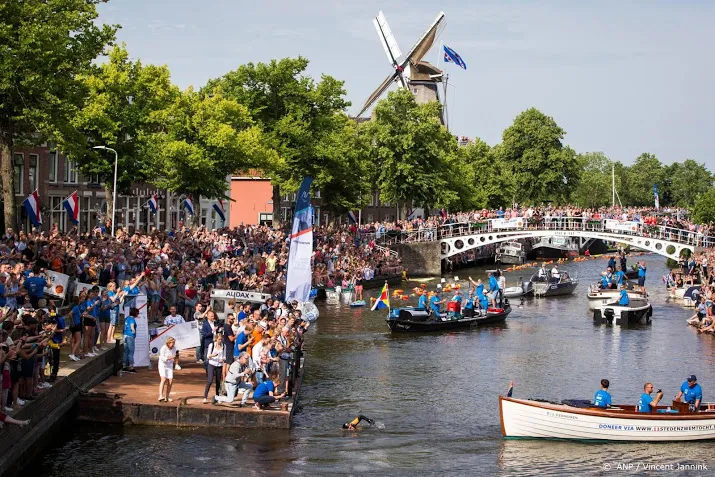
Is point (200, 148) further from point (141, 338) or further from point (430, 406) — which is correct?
point (430, 406)

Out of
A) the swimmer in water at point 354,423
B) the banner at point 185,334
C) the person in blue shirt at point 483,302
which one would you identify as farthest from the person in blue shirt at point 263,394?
the person in blue shirt at point 483,302

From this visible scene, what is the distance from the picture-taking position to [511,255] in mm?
98500

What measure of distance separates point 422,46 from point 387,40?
4282 mm

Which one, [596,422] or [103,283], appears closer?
[596,422]

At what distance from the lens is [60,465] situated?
22.6 metres

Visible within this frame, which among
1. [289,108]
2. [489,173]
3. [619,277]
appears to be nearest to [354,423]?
[619,277]

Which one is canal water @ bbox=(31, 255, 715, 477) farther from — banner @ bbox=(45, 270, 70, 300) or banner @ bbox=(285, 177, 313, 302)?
banner @ bbox=(45, 270, 70, 300)

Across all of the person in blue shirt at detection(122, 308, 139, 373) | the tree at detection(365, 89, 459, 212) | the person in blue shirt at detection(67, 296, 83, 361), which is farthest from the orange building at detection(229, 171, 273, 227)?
the person in blue shirt at detection(67, 296, 83, 361)

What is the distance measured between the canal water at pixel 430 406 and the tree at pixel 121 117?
47.4ft

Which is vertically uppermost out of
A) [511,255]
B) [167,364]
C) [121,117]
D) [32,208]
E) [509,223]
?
[121,117]

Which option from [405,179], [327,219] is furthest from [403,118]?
[327,219]

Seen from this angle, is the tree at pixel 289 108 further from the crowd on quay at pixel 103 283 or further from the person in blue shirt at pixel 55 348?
the person in blue shirt at pixel 55 348

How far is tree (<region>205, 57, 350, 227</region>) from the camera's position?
72562mm

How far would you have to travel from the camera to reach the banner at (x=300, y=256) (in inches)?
1230
